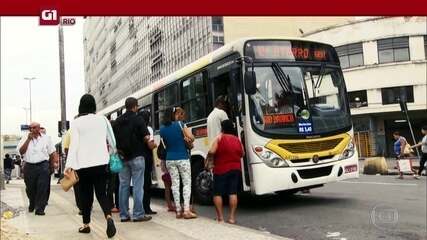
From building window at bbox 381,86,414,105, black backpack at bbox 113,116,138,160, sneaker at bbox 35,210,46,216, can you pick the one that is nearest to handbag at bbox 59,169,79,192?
black backpack at bbox 113,116,138,160

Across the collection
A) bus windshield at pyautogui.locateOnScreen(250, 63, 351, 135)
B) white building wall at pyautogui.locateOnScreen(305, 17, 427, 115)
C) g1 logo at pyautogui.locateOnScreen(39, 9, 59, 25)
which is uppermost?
white building wall at pyautogui.locateOnScreen(305, 17, 427, 115)

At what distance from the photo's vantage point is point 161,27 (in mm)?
81188

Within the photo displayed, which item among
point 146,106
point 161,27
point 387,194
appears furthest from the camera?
point 161,27

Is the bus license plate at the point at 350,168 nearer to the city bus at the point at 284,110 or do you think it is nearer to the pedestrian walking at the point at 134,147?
the city bus at the point at 284,110

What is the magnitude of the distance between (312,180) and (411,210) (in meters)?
1.85

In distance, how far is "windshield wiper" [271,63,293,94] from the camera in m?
10.0

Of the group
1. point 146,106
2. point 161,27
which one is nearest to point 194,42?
point 161,27

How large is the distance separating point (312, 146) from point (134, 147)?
11.0ft

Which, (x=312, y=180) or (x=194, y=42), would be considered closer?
(x=312, y=180)

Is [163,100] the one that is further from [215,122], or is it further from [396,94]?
[396,94]

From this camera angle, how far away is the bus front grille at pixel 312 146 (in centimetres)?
973

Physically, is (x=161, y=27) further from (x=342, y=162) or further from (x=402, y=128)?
(x=342, y=162)

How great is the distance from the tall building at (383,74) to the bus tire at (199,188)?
33.2m

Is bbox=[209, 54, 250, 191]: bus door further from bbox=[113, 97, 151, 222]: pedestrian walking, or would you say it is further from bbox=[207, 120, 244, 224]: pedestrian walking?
bbox=[113, 97, 151, 222]: pedestrian walking
